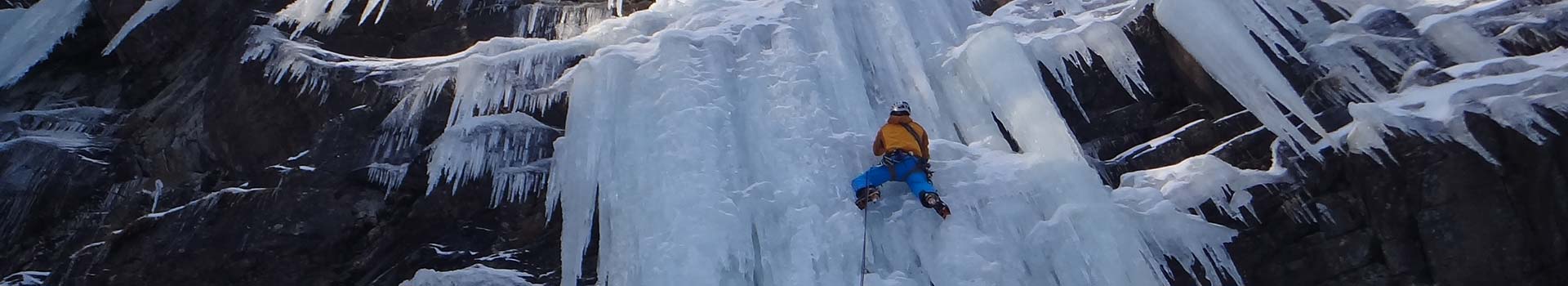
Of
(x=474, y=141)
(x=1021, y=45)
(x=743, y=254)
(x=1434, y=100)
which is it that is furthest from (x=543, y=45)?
(x=1434, y=100)

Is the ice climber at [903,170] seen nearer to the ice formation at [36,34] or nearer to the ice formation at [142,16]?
the ice formation at [142,16]

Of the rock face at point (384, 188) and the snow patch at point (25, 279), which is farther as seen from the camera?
the snow patch at point (25, 279)

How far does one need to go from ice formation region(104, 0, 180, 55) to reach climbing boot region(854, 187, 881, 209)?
685cm

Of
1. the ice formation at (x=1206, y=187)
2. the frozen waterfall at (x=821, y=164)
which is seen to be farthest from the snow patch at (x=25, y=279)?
the ice formation at (x=1206, y=187)

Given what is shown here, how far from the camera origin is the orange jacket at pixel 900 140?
4.83 meters

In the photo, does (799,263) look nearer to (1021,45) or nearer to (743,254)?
(743,254)

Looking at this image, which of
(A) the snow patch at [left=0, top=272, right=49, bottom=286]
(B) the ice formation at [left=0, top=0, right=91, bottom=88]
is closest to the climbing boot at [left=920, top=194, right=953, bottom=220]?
(A) the snow patch at [left=0, top=272, right=49, bottom=286]

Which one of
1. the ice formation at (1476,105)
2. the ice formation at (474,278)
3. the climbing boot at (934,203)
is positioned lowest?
the ice formation at (474,278)

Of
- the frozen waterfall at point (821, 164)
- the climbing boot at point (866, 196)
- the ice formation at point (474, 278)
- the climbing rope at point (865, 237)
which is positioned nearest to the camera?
the climbing rope at point (865, 237)

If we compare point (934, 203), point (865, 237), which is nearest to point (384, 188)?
point (865, 237)

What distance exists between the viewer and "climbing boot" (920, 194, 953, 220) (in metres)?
4.70

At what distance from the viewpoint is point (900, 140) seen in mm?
4859

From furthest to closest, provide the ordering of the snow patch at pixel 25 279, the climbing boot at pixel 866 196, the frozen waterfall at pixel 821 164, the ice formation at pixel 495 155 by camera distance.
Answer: the snow patch at pixel 25 279
the ice formation at pixel 495 155
the climbing boot at pixel 866 196
the frozen waterfall at pixel 821 164

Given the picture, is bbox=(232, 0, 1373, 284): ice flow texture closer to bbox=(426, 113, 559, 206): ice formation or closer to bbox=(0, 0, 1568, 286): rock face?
bbox=(426, 113, 559, 206): ice formation
